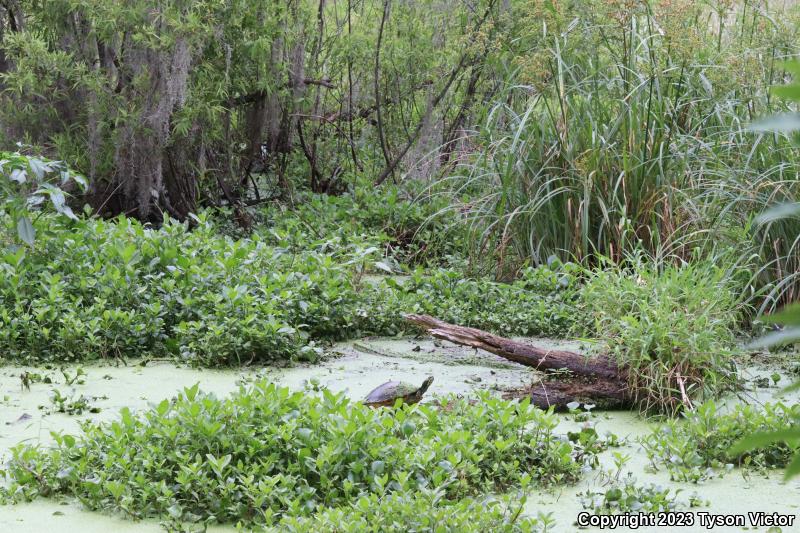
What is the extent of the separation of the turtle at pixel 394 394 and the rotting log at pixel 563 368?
42 centimetres

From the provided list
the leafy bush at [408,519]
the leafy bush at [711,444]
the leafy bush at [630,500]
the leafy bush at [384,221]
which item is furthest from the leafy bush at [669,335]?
the leafy bush at [384,221]

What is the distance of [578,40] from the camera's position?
5902 mm

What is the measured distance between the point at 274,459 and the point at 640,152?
3.35 m

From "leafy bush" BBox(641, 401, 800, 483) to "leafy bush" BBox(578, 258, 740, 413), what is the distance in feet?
0.85

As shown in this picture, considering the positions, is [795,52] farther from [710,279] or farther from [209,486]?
[209,486]

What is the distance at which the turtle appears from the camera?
363 cm

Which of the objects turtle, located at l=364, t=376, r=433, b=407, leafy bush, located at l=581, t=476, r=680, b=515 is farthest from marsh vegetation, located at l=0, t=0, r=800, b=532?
turtle, located at l=364, t=376, r=433, b=407

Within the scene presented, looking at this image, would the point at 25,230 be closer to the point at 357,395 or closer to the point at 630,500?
the point at 357,395

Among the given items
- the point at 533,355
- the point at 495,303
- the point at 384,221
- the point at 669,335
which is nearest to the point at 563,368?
the point at 533,355

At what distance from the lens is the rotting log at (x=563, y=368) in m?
3.83

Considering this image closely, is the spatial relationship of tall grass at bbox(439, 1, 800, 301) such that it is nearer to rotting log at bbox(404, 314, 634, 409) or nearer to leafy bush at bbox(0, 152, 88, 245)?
rotting log at bbox(404, 314, 634, 409)

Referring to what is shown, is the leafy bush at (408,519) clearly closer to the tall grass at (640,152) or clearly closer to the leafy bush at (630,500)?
the leafy bush at (630,500)

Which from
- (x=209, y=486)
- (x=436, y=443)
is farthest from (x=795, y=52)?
(x=209, y=486)

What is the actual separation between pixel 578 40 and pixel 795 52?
1253mm
